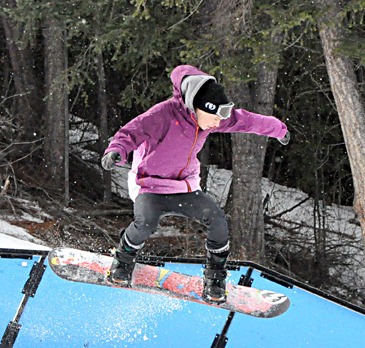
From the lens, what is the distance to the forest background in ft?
26.4

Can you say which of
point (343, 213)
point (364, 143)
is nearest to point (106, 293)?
point (364, 143)

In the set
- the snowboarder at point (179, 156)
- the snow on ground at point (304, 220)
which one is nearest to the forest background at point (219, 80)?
the snow on ground at point (304, 220)

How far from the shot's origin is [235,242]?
1069cm

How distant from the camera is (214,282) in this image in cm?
504

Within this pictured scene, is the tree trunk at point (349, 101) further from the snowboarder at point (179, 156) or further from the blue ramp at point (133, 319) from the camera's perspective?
the snowboarder at point (179, 156)

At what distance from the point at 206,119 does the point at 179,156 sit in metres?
0.36

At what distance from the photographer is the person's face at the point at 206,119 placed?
438 cm

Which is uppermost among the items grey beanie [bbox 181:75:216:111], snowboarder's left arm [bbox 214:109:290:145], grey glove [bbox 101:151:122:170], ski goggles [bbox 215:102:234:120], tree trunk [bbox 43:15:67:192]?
grey beanie [bbox 181:75:216:111]

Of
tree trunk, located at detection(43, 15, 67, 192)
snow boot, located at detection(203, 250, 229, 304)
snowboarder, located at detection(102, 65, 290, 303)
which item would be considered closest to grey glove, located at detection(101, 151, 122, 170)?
snowboarder, located at detection(102, 65, 290, 303)

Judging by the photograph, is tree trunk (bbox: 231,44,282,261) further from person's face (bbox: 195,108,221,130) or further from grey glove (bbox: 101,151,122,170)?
grey glove (bbox: 101,151,122,170)

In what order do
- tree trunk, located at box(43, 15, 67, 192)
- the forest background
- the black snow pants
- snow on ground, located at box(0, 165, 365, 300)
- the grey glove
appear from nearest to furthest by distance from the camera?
the grey glove, the black snow pants, the forest background, snow on ground, located at box(0, 165, 365, 300), tree trunk, located at box(43, 15, 67, 192)

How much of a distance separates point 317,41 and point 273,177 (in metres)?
5.18

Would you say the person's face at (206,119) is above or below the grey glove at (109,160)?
above

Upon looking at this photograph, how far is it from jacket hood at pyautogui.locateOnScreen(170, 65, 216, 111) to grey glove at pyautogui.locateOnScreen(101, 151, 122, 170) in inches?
24.2
